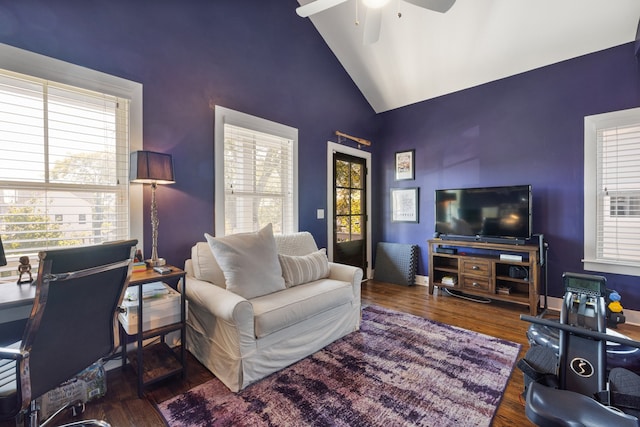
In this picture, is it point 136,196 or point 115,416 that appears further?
point 136,196

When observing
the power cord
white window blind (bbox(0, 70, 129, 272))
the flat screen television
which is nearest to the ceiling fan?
white window blind (bbox(0, 70, 129, 272))

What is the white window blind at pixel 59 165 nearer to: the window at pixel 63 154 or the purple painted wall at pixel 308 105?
the window at pixel 63 154

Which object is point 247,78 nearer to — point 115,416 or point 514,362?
point 115,416

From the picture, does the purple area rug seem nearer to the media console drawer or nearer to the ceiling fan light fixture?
the media console drawer

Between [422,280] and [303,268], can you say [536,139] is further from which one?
[303,268]

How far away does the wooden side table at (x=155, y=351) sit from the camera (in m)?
1.78

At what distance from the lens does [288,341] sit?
212 centimetres

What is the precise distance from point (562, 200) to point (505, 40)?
1967 mm

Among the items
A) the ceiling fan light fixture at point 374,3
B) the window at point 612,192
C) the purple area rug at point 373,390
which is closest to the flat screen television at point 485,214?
the window at point 612,192

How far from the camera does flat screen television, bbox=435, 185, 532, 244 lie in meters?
3.36

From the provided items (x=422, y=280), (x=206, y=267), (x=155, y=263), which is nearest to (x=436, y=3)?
(x=206, y=267)

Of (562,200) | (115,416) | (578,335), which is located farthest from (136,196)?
(562,200)

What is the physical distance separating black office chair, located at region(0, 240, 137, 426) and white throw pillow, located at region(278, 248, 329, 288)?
1.33 m

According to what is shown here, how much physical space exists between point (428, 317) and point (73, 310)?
304cm
